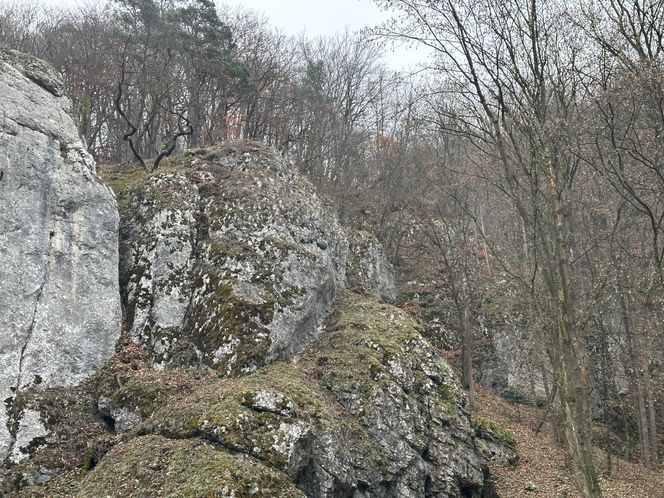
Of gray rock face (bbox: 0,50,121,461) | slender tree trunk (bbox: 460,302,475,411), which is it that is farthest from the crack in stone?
slender tree trunk (bbox: 460,302,475,411)

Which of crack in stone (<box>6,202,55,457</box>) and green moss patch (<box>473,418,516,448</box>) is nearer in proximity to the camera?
crack in stone (<box>6,202,55,457</box>)

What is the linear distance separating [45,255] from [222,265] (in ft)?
14.0

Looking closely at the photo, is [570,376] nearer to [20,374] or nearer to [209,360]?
[209,360]

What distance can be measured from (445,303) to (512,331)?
3.63m

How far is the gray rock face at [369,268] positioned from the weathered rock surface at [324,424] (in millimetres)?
5636

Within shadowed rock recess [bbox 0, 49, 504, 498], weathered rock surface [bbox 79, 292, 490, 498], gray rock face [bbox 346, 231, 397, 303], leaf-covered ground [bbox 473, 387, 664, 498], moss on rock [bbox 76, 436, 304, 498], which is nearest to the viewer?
moss on rock [bbox 76, 436, 304, 498]

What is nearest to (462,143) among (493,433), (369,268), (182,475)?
(369,268)

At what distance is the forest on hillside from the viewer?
922cm

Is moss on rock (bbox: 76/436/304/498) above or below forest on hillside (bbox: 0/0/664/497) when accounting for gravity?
below

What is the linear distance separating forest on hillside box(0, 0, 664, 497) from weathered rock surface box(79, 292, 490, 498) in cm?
318

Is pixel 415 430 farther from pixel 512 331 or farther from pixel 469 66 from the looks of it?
pixel 512 331

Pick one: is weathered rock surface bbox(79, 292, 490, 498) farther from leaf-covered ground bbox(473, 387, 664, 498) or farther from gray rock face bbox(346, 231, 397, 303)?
gray rock face bbox(346, 231, 397, 303)

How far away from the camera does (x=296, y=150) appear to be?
28047 mm

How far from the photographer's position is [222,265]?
13.8 metres
